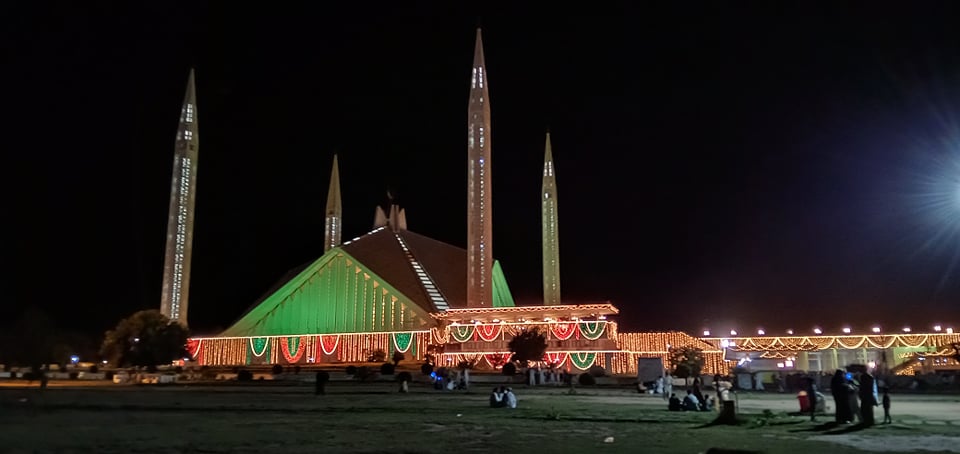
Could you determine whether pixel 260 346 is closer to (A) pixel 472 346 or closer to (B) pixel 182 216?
(B) pixel 182 216

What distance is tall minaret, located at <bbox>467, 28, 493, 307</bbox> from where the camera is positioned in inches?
1751

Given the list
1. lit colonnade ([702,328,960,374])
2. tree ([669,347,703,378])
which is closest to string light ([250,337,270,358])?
tree ([669,347,703,378])

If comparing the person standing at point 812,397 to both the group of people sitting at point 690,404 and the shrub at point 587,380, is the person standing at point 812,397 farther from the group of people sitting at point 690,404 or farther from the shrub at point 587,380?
the shrub at point 587,380

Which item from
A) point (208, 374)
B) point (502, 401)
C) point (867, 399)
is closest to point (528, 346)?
point (208, 374)

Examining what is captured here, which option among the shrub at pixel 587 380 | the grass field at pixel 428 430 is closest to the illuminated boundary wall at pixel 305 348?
the shrub at pixel 587 380

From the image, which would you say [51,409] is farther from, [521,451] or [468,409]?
[521,451]

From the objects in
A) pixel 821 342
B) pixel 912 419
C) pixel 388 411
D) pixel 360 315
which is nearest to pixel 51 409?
pixel 388 411

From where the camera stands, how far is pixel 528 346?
37.3 metres

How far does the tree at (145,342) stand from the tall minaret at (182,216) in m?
10.3

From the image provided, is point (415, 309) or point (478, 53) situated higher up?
point (478, 53)

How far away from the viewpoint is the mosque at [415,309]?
41906 millimetres

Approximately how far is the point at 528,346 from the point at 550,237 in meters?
18.7

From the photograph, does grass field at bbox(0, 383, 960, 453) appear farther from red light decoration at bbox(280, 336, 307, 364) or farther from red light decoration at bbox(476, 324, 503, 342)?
red light decoration at bbox(280, 336, 307, 364)

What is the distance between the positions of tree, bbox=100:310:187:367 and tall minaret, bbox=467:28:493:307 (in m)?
16.8
